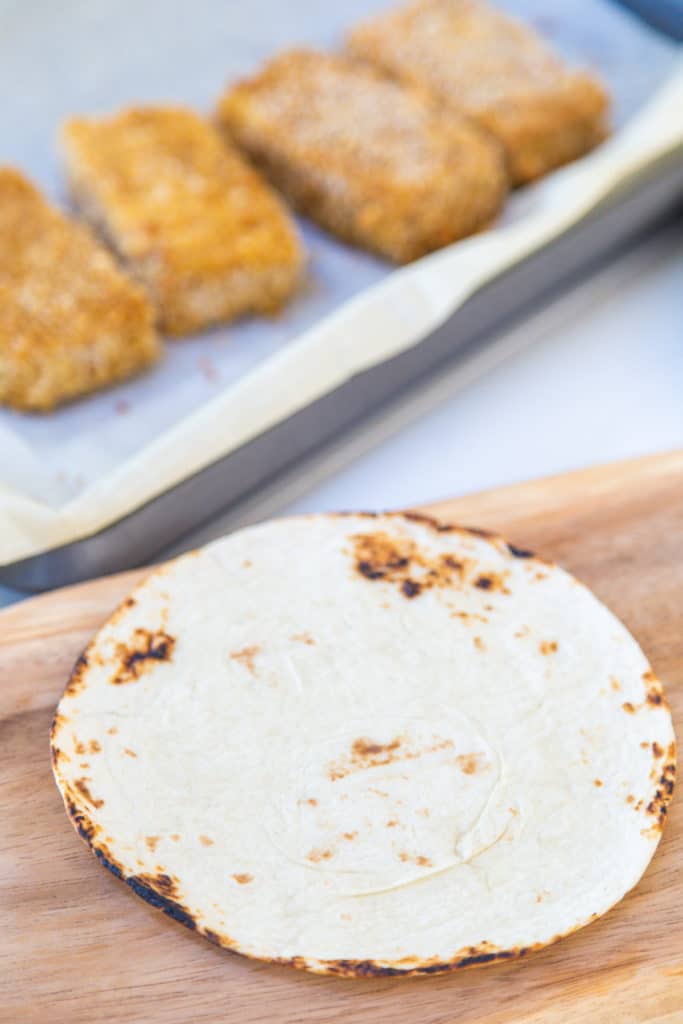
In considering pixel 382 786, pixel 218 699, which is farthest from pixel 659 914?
pixel 218 699

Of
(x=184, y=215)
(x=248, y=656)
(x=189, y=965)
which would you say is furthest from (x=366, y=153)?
(x=189, y=965)

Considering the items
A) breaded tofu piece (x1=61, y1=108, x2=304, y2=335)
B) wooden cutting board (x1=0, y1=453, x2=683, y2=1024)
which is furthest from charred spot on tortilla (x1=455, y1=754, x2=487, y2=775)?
breaded tofu piece (x1=61, y1=108, x2=304, y2=335)

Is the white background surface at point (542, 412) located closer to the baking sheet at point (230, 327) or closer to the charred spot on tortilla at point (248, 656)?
the baking sheet at point (230, 327)

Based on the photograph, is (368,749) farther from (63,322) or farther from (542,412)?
(63,322)

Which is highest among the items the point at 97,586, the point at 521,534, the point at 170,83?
the point at 170,83

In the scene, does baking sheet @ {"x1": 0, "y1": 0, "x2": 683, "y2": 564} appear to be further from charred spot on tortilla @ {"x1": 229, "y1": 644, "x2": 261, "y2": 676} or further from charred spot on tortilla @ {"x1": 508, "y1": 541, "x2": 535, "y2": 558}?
charred spot on tortilla @ {"x1": 508, "y1": 541, "x2": 535, "y2": 558}

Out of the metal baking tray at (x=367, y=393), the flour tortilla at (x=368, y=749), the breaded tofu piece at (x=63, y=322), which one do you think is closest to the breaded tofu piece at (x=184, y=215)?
the breaded tofu piece at (x=63, y=322)

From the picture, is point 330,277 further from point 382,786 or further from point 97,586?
point 382,786
